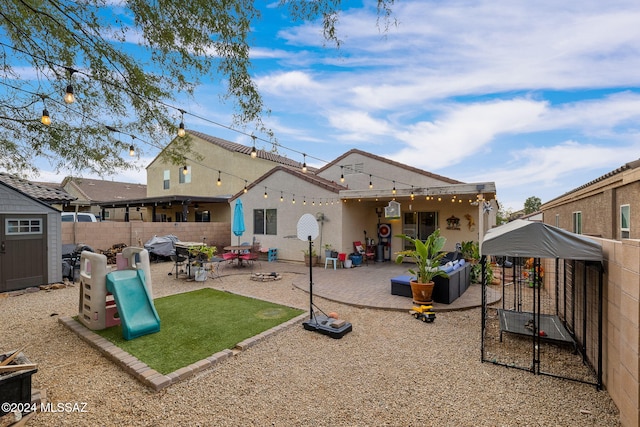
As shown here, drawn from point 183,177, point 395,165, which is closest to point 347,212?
point 395,165

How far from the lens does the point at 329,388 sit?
3.41m

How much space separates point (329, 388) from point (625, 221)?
20.0ft

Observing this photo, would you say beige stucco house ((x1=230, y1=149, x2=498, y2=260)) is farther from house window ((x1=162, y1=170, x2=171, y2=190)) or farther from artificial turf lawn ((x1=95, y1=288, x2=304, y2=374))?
house window ((x1=162, y1=170, x2=171, y2=190))

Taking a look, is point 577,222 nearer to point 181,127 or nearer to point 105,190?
point 181,127

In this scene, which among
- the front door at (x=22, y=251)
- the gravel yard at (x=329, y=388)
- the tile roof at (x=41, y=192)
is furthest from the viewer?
the tile roof at (x=41, y=192)

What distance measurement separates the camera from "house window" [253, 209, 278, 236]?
45.2 ft

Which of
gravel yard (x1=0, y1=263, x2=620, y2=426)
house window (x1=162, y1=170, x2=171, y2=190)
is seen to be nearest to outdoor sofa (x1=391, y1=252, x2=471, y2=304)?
gravel yard (x1=0, y1=263, x2=620, y2=426)

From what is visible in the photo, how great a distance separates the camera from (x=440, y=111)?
1132cm

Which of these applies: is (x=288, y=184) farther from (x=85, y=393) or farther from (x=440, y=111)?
(x=85, y=393)

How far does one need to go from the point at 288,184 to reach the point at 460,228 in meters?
7.82

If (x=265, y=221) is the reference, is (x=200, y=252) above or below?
below

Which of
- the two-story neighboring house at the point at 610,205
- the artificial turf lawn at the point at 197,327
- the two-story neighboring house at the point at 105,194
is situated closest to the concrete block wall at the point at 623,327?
the two-story neighboring house at the point at 610,205

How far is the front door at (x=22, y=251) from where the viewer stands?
7820mm

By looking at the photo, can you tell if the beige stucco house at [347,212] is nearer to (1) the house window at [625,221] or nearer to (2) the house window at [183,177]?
(1) the house window at [625,221]
